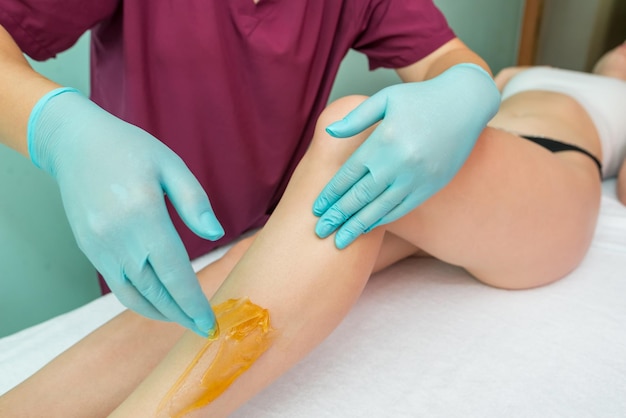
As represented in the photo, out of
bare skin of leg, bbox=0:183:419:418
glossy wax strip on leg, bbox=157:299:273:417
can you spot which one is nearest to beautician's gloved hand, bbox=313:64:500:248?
glossy wax strip on leg, bbox=157:299:273:417

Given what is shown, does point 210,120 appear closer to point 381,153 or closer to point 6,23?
point 6,23

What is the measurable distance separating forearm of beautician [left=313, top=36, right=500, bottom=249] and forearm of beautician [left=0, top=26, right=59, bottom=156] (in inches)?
13.3

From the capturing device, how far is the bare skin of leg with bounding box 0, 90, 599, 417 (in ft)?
1.99

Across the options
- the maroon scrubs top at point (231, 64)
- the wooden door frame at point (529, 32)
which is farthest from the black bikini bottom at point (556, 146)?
the wooden door frame at point (529, 32)

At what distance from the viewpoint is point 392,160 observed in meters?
0.60

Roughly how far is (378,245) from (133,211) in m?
0.31

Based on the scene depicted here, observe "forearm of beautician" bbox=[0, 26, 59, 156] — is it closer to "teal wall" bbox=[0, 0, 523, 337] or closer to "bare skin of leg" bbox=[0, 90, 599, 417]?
"bare skin of leg" bbox=[0, 90, 599, 417]

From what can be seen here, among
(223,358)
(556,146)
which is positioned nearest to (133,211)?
(223,358)

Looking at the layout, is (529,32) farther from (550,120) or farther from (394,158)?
(394,158)

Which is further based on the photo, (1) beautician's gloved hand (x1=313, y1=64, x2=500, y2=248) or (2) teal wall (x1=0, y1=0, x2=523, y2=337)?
(2) teal wall (x1=0, y1=0, x2=523, y2=337)

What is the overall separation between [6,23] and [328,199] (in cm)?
50

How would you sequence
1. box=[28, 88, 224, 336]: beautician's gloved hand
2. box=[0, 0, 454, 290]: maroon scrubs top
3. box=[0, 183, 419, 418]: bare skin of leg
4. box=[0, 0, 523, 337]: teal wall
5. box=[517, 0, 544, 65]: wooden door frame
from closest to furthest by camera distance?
1. box=[28, 88, 224, 336]: beautician's gloved hand
2. box=[0, 183, 419, 418]: bare skin of leg
3. box=[0, 0, 454, 290]: maroon scrubs top
4. box=[0, 0, 523, 337]: teal wall
5. box=[517, 0, 544, 65]: wooden door frame

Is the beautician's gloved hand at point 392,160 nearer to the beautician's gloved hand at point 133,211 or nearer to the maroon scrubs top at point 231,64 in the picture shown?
the beautician's gloved hand at point 133,211

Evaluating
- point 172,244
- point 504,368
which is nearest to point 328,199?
point 172,244
